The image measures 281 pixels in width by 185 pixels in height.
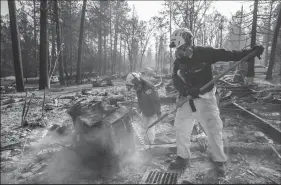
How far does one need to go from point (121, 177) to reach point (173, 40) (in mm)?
2345

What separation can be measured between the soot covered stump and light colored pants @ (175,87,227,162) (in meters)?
0.94

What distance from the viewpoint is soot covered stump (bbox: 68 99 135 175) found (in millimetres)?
3373

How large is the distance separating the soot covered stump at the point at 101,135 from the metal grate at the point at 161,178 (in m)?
0.56

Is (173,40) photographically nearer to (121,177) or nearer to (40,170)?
(121,177)

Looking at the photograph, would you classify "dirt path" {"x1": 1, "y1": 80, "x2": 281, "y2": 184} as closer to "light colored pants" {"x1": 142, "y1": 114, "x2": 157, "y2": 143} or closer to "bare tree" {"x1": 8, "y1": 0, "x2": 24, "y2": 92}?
"light colored pants" {"x1": 142, "y1": 114, "x2": 157, "y2": 143}

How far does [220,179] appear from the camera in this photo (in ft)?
10.6

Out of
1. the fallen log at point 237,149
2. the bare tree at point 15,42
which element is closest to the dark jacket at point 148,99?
the fallen log at point 237,149

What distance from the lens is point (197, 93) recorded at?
3.46 meters

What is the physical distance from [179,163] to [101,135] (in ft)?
4.45

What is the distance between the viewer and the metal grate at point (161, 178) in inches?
125

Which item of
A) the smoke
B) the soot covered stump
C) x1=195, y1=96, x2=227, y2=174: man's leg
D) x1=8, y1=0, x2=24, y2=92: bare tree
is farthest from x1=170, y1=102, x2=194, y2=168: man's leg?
x1=8, y1=0, x2=24, y2=92: bare tree

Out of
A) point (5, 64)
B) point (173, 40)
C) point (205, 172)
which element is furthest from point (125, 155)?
point (5, 64)

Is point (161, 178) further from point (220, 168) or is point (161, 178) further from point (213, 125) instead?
point (213, 125)

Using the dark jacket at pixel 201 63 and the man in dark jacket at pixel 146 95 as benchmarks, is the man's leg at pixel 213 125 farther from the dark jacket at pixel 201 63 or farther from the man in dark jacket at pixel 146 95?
the man in dark jacket at pixel 146 95
